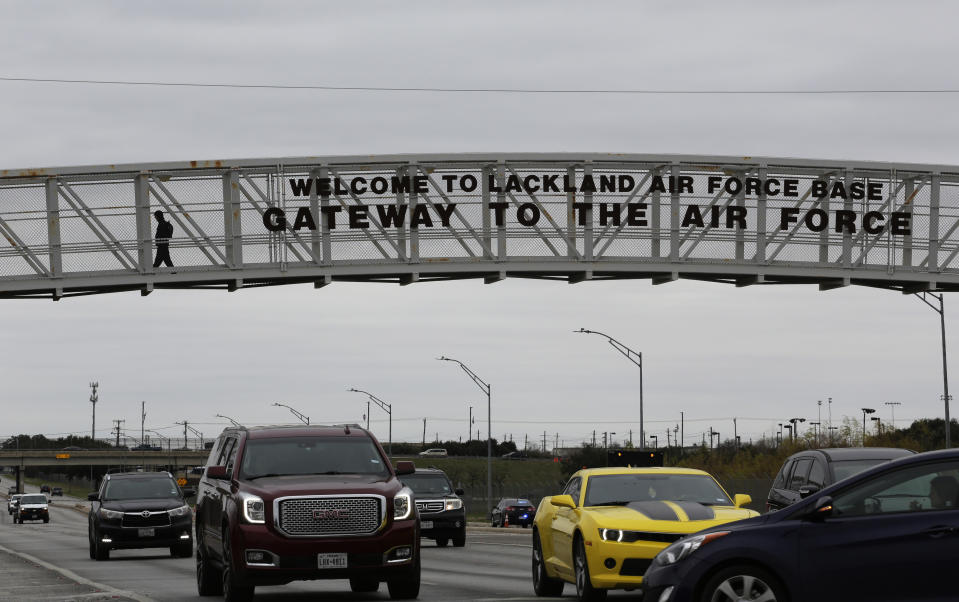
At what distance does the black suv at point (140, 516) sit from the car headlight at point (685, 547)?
1822 centimetres

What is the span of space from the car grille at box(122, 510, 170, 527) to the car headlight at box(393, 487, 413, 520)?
14192 millimetres

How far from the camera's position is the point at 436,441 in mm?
188625

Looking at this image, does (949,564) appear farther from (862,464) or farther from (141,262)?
(141,262)

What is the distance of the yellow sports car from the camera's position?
15.1 meters

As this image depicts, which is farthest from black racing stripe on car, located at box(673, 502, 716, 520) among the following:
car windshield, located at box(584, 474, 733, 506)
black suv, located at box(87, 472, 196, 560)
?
black suv, located at box(87, 472, 196, 560)

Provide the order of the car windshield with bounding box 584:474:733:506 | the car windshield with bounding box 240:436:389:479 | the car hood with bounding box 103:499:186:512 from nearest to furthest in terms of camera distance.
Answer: the car windshield with bounding box 584:474:733:506, the car windshield with bounding box 240:436:389:479, the car hood with bounding box 103:499:186:512

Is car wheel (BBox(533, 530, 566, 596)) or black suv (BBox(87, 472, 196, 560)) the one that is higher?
car wheel (BBox(533, 530, 566, 596))

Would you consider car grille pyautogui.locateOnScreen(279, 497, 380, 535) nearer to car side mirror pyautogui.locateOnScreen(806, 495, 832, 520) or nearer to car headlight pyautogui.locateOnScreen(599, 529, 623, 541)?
car headlight pyautogui.locateOnScreen(599, 529, 623, 541)

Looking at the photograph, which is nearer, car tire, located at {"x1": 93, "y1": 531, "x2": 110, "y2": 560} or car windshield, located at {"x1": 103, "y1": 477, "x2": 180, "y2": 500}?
car tire, located at {"x1": 93, "y1": 531, "x2": 110, "y2": 560}

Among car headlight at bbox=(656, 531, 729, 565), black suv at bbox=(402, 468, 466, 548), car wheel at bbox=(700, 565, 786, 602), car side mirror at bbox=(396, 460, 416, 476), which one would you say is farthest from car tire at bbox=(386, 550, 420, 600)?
black suv at bbox=(402, 468, 466, 548)

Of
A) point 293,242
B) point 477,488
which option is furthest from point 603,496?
point 477,488

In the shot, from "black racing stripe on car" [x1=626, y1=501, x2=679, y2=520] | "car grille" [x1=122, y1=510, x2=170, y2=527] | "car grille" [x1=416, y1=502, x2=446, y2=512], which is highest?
"black racing stripe on car" [x1=626, y1=501, x2=679, y2=520]

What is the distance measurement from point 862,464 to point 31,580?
463 inches

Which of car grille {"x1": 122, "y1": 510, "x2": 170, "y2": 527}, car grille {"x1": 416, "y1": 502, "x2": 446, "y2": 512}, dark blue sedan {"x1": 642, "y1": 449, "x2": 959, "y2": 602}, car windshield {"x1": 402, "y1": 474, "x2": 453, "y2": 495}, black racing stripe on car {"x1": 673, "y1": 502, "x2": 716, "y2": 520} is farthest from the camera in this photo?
car windshield {"x1": 402, "y1": 474, "x2": 453, "y2": 495}
